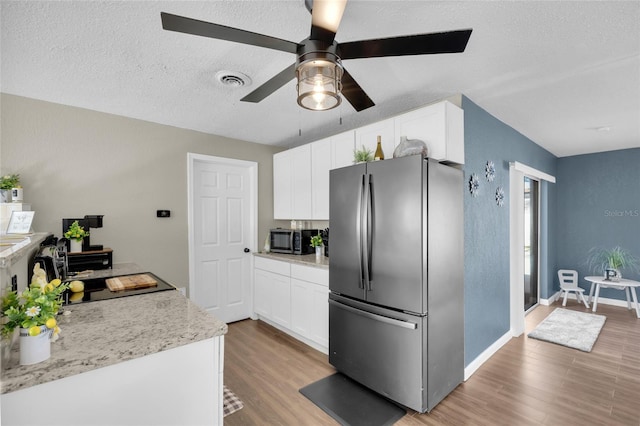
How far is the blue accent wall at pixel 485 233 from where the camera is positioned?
2678 millimetres

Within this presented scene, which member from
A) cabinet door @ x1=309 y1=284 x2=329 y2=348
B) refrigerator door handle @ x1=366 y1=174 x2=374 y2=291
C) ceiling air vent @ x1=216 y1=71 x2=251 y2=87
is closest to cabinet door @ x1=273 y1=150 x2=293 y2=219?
cabinet door @ x1=309 y1=284 x2=329 y2=348

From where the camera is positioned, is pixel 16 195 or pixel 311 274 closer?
pixel 16 195

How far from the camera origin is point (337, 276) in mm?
2633

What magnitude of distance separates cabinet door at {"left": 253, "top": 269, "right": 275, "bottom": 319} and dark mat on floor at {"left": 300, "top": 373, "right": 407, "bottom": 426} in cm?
140

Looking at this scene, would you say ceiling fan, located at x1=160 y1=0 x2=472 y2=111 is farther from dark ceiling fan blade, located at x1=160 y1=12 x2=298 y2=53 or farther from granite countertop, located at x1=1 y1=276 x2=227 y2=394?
granite countertop, located at x1=1 y1=276 x2=227 y2=394

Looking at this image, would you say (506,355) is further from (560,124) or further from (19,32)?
(19,32)

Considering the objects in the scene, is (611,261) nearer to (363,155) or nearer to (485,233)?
(485,233)

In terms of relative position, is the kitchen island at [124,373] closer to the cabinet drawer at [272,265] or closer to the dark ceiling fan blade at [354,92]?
the dark ceiling fan blade at [354,92]

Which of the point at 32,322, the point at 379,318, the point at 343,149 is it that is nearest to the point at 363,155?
the point at 343,149

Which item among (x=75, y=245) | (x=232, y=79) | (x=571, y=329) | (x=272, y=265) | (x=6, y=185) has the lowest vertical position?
(x=571, y=329)

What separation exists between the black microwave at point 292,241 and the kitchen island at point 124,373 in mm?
2306

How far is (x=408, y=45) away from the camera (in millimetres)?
1303

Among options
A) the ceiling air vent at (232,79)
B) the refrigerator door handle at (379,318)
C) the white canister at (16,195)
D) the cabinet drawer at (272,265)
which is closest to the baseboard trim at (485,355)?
the refrigerator door handle at (379,318)

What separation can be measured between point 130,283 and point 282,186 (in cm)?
242
